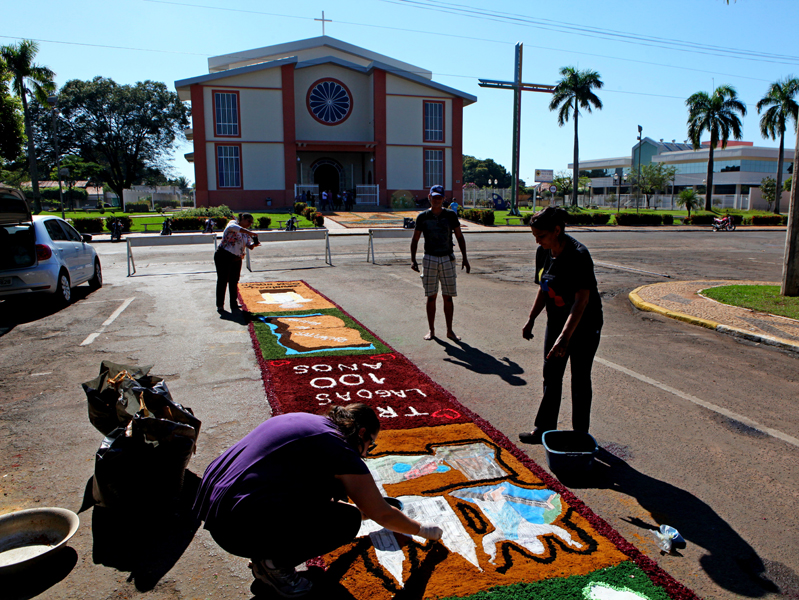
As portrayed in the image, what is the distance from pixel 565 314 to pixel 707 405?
2206 mm

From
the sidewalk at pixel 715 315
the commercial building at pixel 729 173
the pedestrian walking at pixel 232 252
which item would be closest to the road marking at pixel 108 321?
the pedestrian walking at pixel 232 252

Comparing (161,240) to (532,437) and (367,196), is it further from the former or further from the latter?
(367,196)

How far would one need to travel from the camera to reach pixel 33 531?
311 cm

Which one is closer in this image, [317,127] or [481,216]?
[481,216]

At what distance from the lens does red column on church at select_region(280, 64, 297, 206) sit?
41.2 metres

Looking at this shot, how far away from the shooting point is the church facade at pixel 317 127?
133 ft

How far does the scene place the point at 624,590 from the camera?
276cm

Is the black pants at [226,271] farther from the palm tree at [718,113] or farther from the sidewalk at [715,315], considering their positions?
the palm tree at [718,113]

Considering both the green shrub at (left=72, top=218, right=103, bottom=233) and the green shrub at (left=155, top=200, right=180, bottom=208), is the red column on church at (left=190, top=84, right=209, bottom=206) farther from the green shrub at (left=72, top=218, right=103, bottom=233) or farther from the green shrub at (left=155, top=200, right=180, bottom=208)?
the green shrub at (left=155, top=200, right=180, bottom=208)

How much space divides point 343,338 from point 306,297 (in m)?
3.34

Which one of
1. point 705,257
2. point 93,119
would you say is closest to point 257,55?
point 93,119

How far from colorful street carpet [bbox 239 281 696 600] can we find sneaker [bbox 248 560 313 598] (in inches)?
10.0

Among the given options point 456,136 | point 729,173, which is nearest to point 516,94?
point 456,136

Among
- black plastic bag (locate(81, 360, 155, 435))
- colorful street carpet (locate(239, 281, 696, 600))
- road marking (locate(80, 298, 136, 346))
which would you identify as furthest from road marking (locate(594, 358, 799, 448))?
road marking (locate(80, 298, 136, 346))
